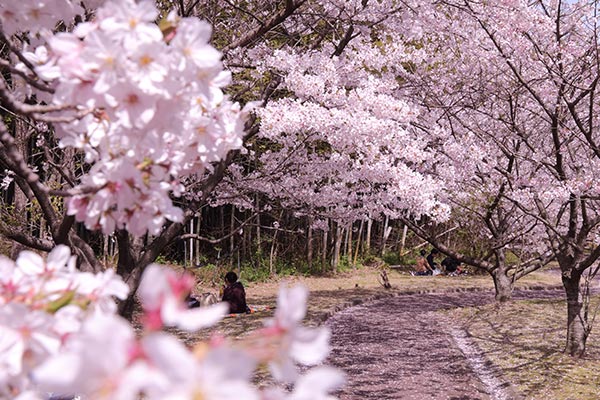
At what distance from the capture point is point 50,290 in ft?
3.02

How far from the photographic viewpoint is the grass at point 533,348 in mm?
5469

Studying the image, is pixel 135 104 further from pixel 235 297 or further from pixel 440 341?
pixel 235 297

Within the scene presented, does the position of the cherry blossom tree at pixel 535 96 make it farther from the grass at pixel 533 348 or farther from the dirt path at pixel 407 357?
the dirt path at pixel 407 357

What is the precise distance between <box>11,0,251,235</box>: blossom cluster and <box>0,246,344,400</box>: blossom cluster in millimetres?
405

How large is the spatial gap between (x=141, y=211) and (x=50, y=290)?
1.13 feet

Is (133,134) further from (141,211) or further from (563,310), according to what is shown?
(563,310)

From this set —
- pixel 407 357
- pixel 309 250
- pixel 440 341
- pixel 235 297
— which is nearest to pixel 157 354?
pixel 407 357

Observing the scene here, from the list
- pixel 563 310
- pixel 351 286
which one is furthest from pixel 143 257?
pixel 351 286

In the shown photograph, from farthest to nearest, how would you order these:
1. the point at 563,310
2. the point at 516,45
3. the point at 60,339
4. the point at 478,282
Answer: the point at 478,282
the point at 563,310
the point at 516,45
the point at 60,339

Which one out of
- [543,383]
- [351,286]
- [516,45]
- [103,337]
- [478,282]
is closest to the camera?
[103,337]

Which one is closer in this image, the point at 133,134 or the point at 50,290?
the point at 50,290

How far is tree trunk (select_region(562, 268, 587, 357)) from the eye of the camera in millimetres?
6320

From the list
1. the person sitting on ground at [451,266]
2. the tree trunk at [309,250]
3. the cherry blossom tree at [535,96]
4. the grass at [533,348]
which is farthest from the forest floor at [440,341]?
the person sitting on ground at [451,266]

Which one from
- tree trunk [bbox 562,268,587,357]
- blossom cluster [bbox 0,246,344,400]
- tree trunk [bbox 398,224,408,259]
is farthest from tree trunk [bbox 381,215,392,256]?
blossom cluster [bbox 0,246,344,400]
